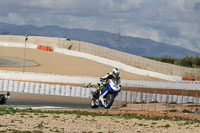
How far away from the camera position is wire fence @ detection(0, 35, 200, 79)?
2731 inches

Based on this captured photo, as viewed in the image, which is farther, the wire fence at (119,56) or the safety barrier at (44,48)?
the safety barrier at (44,48)

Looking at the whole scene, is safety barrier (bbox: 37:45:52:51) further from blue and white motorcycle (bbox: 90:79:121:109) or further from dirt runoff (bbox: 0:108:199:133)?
dirt runoff (bbox: 0:108:199:133)

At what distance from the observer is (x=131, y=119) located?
20875 mm

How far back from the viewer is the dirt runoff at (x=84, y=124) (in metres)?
16.7

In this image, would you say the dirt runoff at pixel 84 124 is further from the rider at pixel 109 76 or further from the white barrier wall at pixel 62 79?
the white barrier wall at pixel 62 79

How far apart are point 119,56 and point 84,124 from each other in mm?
61411

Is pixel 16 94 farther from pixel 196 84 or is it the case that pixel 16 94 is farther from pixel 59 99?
pixel 196 84

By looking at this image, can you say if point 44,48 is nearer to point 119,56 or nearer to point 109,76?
point 119,56

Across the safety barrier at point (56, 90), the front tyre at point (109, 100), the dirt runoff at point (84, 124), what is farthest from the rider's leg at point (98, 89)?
the safety barrier at point (56, 90)

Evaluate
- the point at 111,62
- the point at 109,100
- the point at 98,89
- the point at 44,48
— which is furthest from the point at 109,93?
the point at 44,48

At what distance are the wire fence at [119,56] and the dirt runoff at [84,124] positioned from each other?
48950 mm

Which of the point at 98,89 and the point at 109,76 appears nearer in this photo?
the point at 109,76

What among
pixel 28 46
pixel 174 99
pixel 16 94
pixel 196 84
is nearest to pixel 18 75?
pixel 16 94

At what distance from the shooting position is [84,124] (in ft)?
60.3
